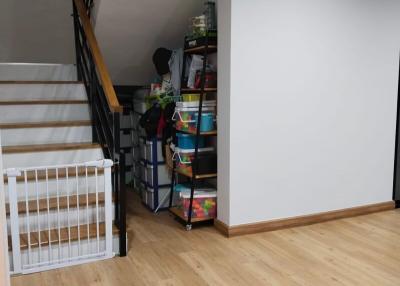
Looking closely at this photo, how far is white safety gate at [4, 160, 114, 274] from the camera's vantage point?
2.70 m

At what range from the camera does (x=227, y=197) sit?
133 inches

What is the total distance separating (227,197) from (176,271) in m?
0.83

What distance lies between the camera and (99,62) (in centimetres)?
328

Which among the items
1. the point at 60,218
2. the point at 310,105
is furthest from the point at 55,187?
the point at 310,105

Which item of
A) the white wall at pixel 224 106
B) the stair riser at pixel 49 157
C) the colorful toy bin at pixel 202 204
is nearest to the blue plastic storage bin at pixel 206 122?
the white wall at pixel 224 106

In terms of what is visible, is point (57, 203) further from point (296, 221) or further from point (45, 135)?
point (296, 221)

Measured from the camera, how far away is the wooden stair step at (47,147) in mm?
3253

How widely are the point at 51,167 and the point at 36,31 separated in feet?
8.89

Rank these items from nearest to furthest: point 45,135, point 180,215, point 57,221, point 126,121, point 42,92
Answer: point 57,221 → point 45,135 → point 180,215 → point 42,92 → point 126,121

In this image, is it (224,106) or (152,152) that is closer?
(224,106)

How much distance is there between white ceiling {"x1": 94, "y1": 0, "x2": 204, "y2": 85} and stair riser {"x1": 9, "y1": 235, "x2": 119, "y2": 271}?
2091mm

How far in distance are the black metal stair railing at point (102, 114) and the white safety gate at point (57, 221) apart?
0.33 feet

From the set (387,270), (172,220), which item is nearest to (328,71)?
(387,270)

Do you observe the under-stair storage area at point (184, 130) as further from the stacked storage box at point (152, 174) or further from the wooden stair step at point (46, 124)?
the wooden stair step at point (46, 124)
